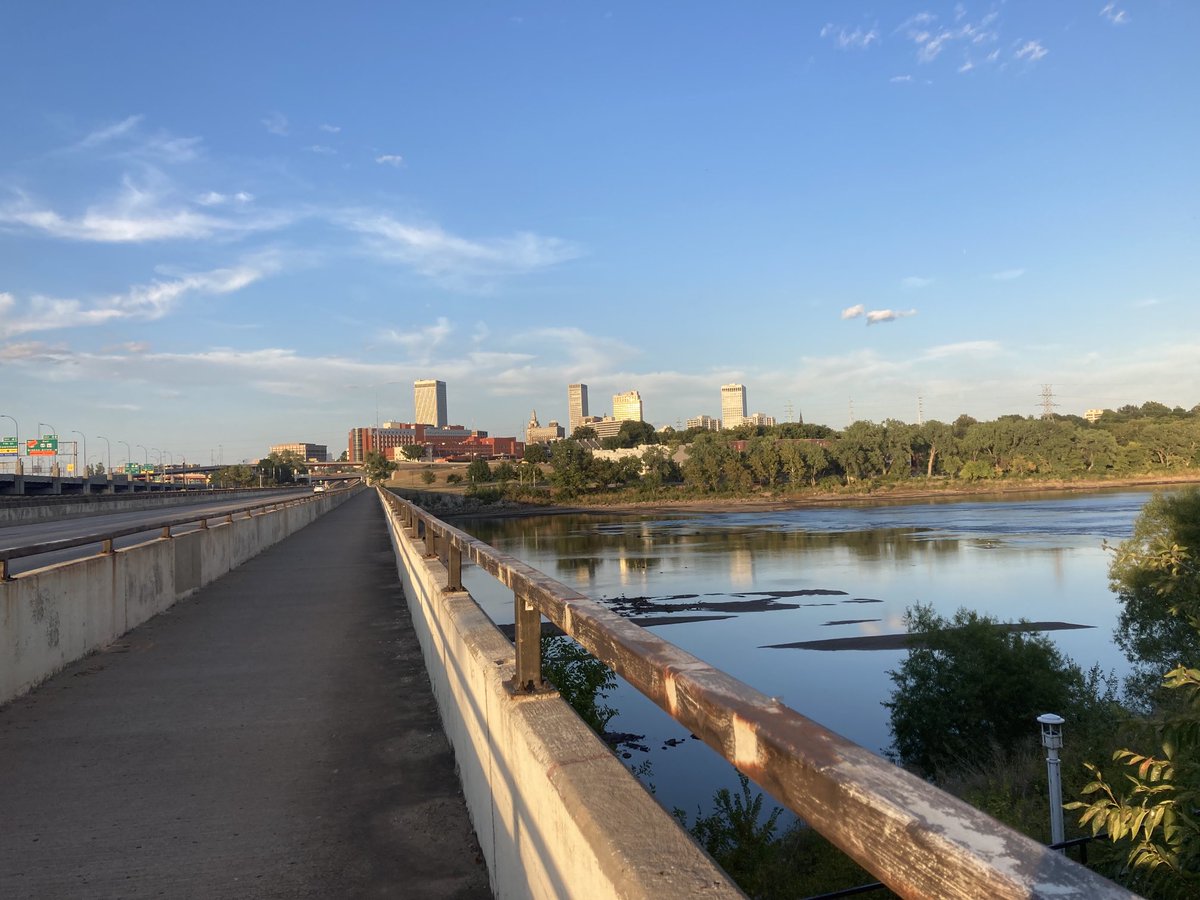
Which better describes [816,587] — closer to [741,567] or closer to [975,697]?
[741,567]

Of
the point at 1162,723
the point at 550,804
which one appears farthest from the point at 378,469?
the point at 550,804

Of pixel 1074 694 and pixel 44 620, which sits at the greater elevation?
pixel 44 620

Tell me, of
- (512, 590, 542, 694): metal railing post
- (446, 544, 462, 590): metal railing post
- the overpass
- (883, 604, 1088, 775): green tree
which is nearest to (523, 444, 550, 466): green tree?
(883, 604, 1088, 775): green tree

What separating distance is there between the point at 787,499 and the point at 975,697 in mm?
109723

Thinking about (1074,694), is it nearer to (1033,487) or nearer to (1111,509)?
(1111,509)

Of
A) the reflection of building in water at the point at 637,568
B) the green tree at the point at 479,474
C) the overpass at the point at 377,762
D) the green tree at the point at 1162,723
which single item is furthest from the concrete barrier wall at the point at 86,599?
the green tree at the point at 479,474

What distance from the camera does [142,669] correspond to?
8.25m

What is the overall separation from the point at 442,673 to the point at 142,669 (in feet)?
12.5

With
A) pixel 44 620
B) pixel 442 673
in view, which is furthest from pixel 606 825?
pixel 44 620

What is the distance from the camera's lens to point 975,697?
748 inches

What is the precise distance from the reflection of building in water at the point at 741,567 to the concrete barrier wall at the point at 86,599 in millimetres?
34178

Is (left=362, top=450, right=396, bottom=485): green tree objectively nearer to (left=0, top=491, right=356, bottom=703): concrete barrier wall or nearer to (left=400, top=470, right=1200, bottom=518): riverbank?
(left=400, top=470, right=1200, bottom=518): riverbank

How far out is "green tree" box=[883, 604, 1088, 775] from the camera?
18.5 metres

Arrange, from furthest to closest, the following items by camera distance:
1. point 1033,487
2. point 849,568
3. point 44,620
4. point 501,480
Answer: point 501,480 → point 1033,487 → point 849,568 → point 44,620
